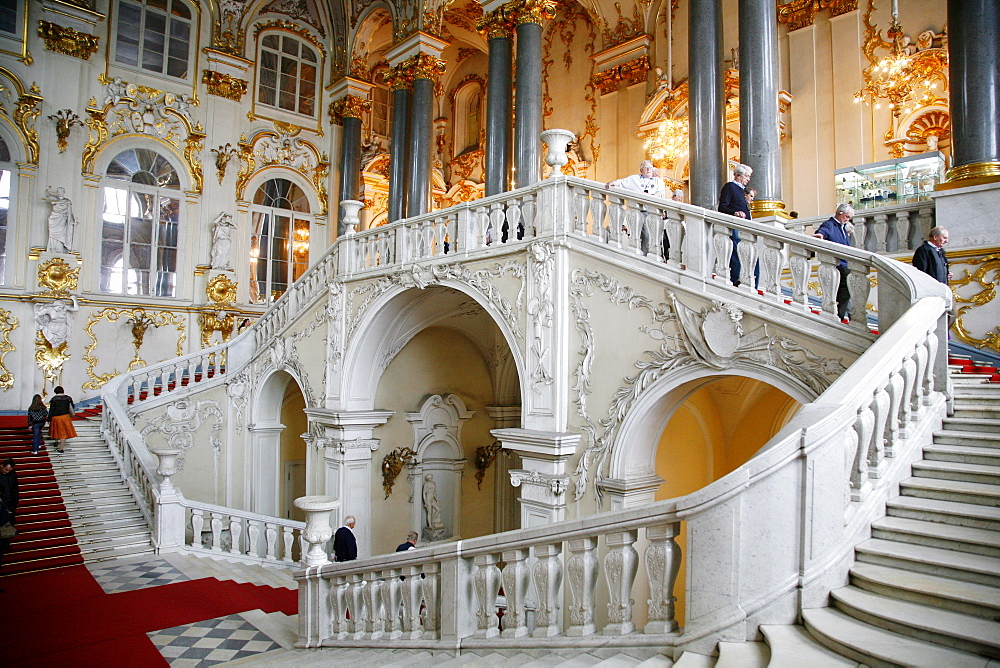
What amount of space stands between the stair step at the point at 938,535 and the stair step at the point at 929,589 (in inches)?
9.9

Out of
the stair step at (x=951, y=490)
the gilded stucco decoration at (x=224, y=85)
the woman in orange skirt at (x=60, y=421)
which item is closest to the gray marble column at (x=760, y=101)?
the stair step at (x=951, y=490)

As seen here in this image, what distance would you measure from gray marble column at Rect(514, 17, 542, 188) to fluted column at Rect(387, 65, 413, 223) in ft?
14.2

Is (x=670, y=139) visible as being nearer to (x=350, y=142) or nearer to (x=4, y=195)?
(x=350, y=142)

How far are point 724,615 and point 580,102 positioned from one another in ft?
54.5

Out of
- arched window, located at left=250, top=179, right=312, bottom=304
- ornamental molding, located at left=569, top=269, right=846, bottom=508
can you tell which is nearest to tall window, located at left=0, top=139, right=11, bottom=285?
arched window, located at left=250, top=179, right=312, bottom=304

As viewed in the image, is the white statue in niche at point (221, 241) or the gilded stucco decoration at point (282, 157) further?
the gilded stucco decoration at point (282, 157)

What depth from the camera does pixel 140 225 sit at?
52.2ft

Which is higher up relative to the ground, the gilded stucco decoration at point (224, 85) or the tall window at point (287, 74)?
the tall window at point (287, 74)

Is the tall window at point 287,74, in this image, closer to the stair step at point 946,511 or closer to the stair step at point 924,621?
the stair step at point 946,511

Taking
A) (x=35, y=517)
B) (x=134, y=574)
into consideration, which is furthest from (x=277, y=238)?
(x=134, y=574)

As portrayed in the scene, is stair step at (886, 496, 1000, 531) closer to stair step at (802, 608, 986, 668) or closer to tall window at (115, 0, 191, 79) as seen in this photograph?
stair step at (802, 608, 986, 668)

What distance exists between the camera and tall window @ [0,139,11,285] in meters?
14.2

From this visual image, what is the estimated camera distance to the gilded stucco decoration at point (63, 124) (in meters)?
14.7

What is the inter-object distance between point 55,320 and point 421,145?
861 centimetres
